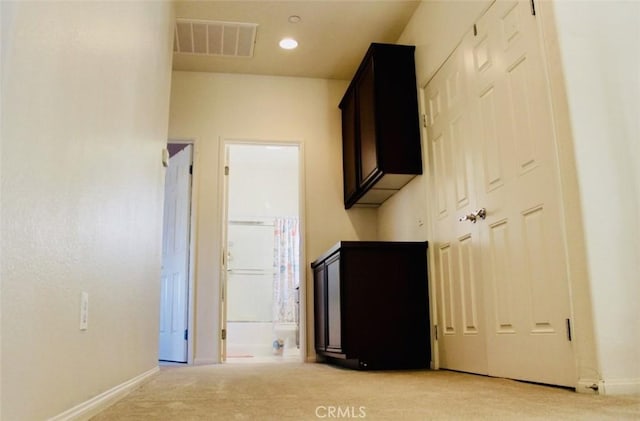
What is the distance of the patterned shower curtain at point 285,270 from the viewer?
754cm

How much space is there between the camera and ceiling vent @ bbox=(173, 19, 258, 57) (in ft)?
13.5

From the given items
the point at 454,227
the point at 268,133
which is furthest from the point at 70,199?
the point at 268,133

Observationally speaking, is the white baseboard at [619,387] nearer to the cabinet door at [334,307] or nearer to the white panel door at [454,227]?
the white panel door at [454,227]

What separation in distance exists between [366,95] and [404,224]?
3.44 ft

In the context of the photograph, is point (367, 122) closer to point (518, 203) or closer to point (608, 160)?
point (518, 203)

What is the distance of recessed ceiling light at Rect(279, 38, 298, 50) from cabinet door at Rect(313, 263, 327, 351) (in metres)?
1.85

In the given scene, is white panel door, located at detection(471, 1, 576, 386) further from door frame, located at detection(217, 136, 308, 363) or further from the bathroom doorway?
the bathroom doorway

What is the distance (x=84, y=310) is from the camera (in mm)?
1701

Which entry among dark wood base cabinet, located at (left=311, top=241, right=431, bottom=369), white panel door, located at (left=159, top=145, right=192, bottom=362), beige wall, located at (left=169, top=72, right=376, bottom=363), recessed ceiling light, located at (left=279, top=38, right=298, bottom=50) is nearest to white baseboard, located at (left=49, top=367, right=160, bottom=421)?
dark wood base cabinet, located at (left=311, top=241, right=431, bottom=369)

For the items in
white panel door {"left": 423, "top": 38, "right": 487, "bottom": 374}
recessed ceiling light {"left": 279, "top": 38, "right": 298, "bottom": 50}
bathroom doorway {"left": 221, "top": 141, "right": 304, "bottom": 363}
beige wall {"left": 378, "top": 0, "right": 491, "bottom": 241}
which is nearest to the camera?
white panel door {"left": 423, "top": 38, "right": 487, "bottom": 374}

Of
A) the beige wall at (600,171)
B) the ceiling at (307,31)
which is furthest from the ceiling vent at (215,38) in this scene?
the beige wall at (600,171)

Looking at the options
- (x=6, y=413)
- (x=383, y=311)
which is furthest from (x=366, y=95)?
(x=6, y=413)

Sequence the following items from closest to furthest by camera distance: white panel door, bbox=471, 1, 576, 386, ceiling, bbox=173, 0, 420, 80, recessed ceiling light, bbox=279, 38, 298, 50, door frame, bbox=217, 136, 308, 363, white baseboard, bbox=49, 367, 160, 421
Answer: white baseboard, bbox=49, 367, 160, 421, white panel door, bbox=471, 1, 576, 386, ceiling, bbox=173, 0, 420, 80, recessed ceiling light, bbox=279, 38, 298, 50, door frame, bbox=217, 136, 308, 363

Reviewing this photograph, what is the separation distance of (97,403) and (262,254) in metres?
5.95
